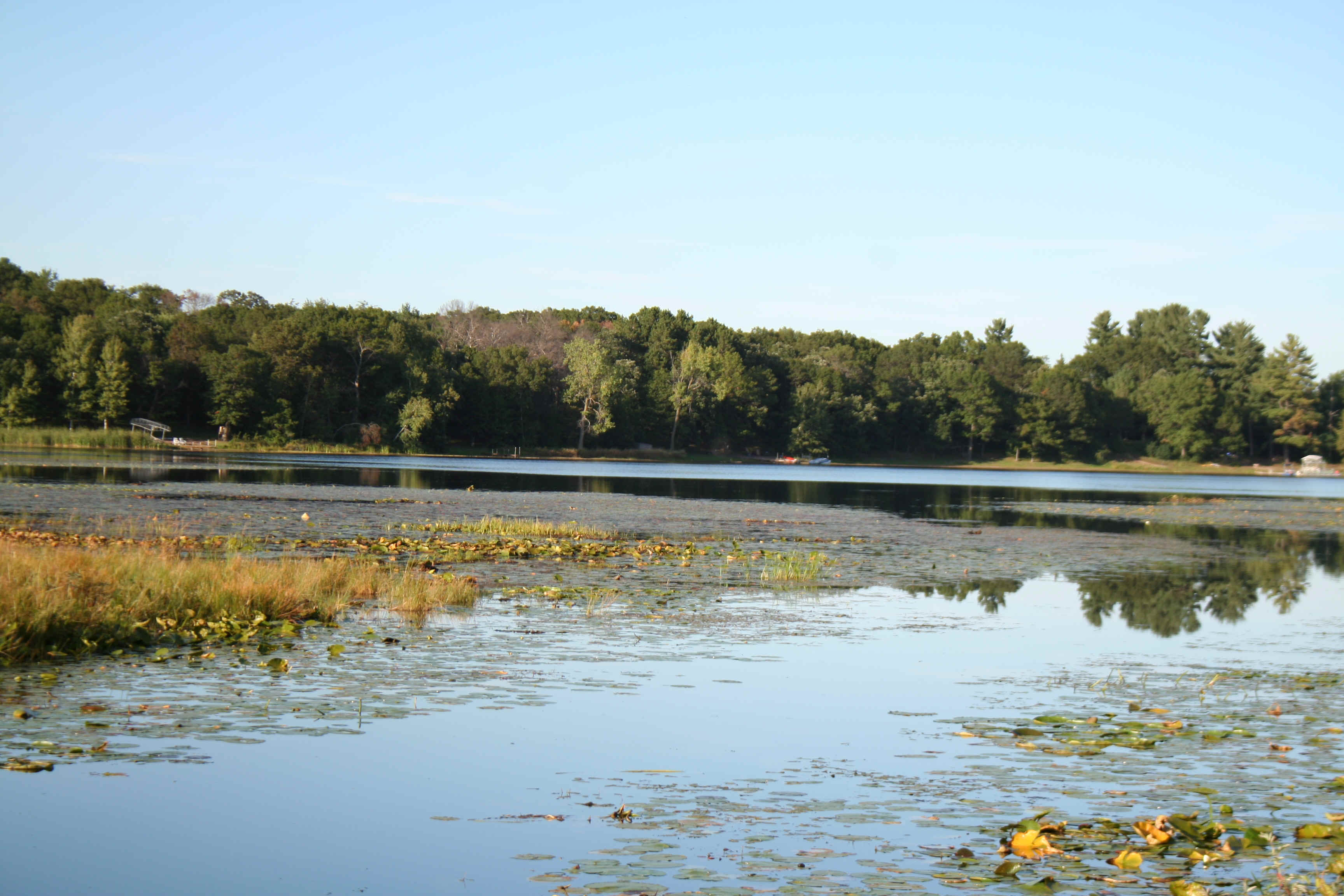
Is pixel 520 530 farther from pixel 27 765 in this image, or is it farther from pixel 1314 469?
pixel 1314 469

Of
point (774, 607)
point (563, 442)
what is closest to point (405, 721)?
point (774, 607)

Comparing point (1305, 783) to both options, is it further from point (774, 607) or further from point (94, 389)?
point (94, 389)

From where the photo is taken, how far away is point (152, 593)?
16031 mm

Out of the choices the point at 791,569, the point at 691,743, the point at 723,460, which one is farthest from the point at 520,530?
the point at 723,460

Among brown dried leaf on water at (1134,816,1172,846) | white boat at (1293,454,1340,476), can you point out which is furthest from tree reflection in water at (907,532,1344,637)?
white boat at (1293,454,1340,476)

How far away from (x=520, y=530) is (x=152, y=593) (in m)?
18.2

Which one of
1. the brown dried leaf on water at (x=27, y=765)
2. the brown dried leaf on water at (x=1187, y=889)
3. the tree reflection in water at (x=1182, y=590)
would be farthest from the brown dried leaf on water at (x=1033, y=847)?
the tree reflection in water at (x=1182, y=590)

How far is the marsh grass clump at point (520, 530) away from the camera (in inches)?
1303

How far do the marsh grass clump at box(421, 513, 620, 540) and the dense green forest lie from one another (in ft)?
272

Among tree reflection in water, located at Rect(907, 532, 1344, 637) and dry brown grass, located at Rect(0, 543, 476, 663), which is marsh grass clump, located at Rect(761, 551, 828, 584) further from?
dry brown grass, located at Rect(0, 543, 476, 663)

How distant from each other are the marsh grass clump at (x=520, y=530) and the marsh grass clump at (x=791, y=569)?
239 inches

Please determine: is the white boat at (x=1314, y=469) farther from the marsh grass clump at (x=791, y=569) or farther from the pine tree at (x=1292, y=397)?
the marsh grass clump at (x=791, y=569)

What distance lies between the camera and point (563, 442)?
138250mm

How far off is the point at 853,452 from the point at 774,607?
142m
